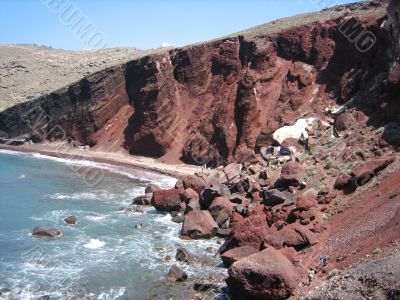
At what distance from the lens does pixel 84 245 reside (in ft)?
81.2

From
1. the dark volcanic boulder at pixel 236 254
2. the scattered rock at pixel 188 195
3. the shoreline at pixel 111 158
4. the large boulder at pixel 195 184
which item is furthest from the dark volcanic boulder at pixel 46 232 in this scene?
the shoreline at pixel 111 158

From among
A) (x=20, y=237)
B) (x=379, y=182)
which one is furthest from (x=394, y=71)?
(x=20, y=237)

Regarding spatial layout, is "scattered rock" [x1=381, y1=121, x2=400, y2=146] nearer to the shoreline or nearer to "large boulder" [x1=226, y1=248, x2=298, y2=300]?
"large boulder" [x1=226, y1=248, x2=298, y2=300]

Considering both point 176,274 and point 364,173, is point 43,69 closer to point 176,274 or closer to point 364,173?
point 364,173

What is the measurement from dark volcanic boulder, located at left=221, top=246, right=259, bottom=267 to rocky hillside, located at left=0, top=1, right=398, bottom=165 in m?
17.5

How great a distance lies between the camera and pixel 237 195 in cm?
3119

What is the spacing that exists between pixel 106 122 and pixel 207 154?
2050cm

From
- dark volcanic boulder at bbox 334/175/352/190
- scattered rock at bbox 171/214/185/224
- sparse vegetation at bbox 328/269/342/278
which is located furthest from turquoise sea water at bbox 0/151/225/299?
dark volcanic boulder at bbox 334/175/352/190

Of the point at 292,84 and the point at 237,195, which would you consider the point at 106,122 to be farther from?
the point at 237,195

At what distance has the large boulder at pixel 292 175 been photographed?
28219 millimetres

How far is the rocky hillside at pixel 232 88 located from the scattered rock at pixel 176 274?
20037 millimetres

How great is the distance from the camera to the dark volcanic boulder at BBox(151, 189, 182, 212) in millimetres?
32219

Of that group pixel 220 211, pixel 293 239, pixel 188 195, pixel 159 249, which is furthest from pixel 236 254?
pixel 188 195

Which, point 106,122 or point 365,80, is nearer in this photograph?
point 365,80
